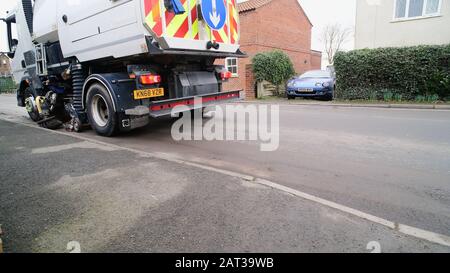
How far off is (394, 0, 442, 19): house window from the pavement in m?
11.3

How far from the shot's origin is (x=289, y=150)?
502 cm

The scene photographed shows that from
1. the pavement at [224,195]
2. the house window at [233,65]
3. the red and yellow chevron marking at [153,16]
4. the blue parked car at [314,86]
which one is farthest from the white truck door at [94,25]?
the house window at [233,65]

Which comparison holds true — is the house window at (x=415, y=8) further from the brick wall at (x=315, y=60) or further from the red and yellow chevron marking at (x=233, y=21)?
the brick wall at (x=315, y=60)

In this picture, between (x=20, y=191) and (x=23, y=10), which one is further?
(x=23, y=10)

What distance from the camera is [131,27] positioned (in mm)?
5043

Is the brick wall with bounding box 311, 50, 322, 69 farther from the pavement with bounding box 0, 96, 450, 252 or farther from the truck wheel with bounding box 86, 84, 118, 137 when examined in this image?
the truck wheel with bounding box 86, 84, 118, 137

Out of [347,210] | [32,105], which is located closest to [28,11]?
[32,105]

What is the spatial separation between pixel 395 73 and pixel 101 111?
38.1ft

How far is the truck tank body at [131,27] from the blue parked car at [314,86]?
7.81 metres

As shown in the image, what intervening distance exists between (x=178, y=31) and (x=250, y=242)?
4289 millimetres
